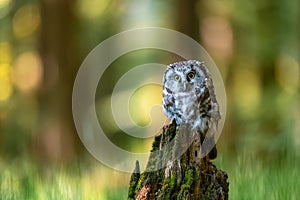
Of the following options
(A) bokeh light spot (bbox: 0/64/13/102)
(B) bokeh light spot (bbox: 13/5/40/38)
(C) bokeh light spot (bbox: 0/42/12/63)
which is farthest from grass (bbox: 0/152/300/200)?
(A) bokeh light spot (bbox: 0/64/13/102)

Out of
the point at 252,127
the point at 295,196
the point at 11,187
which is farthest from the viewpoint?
the point at 252,127

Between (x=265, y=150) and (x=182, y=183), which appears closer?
(x=182, y=183)

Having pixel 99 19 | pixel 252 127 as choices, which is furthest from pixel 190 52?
pixel 99 19

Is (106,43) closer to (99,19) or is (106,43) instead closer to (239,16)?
(99,19)

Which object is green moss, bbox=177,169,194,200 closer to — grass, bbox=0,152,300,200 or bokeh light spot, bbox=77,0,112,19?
grass, bbox=0,152,300,200

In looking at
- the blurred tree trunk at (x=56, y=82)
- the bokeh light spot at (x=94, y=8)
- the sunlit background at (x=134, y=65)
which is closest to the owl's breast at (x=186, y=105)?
the sunlit background at (x=134, y=65)

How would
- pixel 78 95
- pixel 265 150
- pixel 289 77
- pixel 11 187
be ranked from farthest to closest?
pixel 289 77, pixel 265 150, pixel 78 95, pixel 11 187

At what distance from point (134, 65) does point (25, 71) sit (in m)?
3.36

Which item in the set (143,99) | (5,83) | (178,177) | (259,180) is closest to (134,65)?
(143,99)

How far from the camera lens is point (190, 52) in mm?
6805

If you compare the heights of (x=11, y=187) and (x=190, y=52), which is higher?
(x=190, y=52)

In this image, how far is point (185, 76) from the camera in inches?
82.7

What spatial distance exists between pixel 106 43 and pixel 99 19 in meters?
0.56

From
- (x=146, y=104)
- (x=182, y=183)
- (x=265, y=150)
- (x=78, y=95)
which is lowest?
(x=182, y=183)
